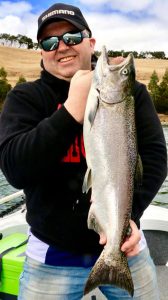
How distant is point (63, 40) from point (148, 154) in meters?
0.83

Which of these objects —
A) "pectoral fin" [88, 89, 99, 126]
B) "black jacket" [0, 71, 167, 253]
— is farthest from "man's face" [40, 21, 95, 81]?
"pectoral fin" [88, 89, 99, 126]

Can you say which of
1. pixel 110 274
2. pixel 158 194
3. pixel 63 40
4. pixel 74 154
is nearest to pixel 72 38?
pixel 63 40

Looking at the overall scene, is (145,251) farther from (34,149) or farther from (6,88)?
(6,88)

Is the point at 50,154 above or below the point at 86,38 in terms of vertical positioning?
below

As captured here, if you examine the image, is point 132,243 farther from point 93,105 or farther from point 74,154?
point 93,105

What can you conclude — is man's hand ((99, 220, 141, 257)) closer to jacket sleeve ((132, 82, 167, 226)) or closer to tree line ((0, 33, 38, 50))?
jacket sleeve ((132, 82, 167, 226))

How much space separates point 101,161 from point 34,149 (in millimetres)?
335

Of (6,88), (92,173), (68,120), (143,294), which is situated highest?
(68,120)

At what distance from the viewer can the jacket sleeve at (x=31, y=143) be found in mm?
2260

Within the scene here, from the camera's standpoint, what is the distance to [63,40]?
255 centimetres

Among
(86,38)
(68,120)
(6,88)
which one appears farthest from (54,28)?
(6,88)

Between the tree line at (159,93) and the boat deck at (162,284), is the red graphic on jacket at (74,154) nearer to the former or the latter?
the boat deck at (162,284)

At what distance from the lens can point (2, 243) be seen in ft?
14.1

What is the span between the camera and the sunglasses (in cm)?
255
